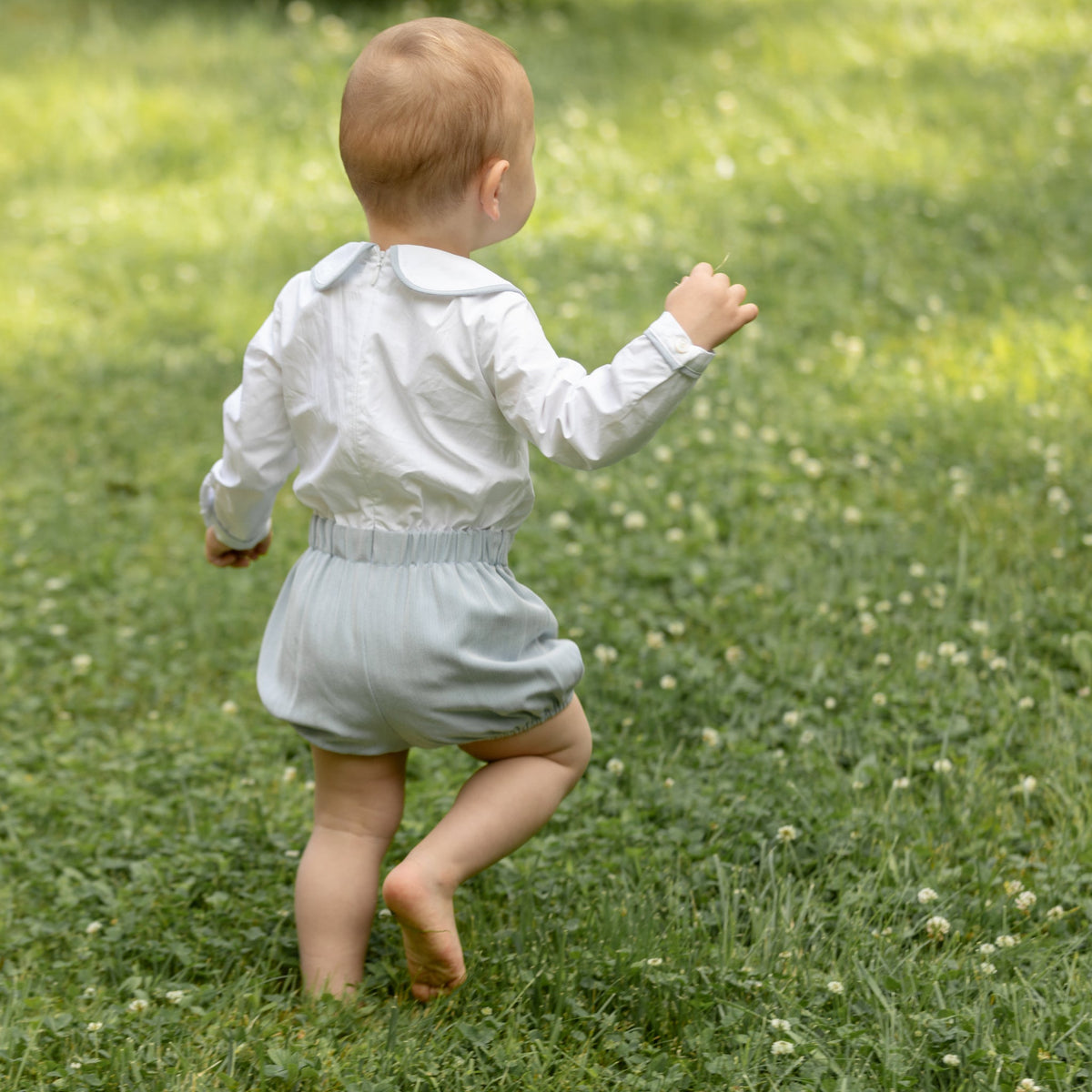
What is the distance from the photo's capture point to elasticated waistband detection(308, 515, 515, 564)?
99.7 inches

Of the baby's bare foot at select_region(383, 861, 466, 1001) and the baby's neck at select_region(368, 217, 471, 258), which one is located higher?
the baby's neck at select_region(368, 217, 471, 258)

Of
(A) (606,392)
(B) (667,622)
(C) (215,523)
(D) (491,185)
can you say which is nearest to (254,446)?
(C) (215,523)

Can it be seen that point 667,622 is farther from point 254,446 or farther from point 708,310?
point 708,310

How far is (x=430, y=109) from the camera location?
91.4 inches

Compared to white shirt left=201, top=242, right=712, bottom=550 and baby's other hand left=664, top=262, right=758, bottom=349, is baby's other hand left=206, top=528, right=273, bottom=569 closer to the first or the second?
white shirt left=201, top=242, right=712, bottom=550

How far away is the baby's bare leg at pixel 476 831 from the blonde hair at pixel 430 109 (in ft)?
3.38

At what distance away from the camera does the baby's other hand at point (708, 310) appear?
2238 millimetres

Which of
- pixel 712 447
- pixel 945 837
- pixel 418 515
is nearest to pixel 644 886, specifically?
pixel 945 837

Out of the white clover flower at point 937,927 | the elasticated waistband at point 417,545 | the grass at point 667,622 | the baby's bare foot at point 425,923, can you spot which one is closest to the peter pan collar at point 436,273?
the elasticated waistband at point 417,545

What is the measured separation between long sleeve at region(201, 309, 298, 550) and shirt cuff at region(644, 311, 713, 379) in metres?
0.75

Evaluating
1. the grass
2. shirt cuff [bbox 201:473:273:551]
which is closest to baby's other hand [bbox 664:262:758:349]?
shirt cuff [bbox 201:473:273:551]

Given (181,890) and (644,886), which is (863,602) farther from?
(181,890)

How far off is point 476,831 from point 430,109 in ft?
4.17

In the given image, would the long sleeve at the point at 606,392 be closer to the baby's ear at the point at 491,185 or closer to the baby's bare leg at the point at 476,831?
the baby's ear at the point at 491,185
